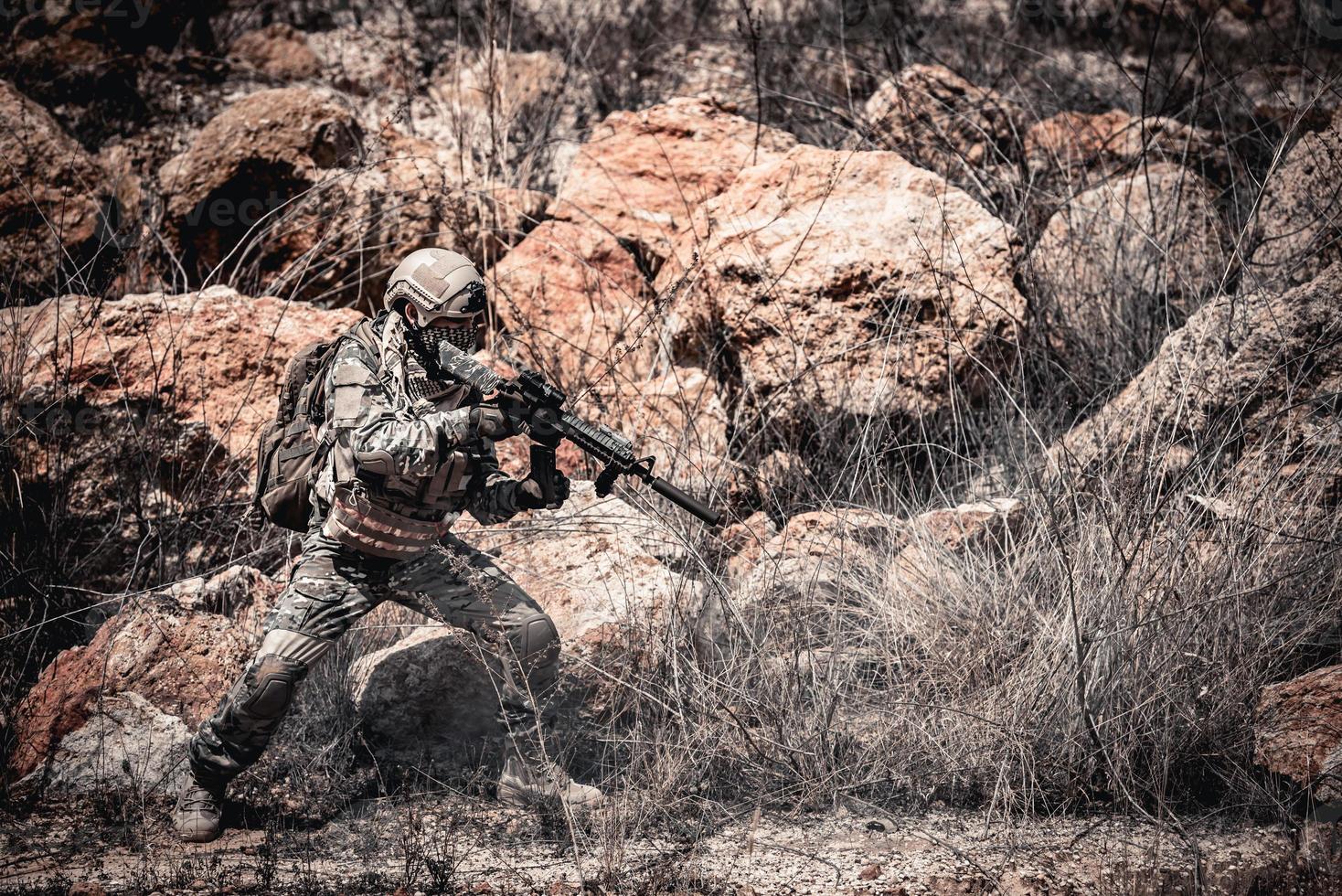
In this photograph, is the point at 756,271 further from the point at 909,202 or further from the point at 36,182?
the point at 36,182

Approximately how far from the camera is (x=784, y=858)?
9.45 ft

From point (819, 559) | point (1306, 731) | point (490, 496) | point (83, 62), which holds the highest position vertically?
point (83, 62)

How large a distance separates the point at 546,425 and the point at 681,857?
4.05 feet

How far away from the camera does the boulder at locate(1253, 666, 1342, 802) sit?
2836mm

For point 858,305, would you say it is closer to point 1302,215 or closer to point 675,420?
point 675,420

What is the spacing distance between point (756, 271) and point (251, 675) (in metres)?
2.49

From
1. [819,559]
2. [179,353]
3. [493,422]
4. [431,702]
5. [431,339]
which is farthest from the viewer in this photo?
[179,353]

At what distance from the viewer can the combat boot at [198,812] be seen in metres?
2.86

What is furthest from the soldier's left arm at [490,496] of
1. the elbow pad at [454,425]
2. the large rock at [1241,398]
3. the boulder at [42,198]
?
the boulder at [42,198]

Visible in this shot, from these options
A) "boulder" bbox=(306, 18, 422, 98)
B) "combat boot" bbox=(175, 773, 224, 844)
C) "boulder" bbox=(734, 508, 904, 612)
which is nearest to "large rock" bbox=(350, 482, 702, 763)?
"boulder" bbox=(734, 508, 904, 612)

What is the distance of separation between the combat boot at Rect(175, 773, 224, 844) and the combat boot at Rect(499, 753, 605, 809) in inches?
30.7

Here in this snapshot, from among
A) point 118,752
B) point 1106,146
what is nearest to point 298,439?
point 118,752

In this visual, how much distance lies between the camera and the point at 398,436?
263 centimetres

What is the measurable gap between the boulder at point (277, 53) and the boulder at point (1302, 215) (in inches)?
226
